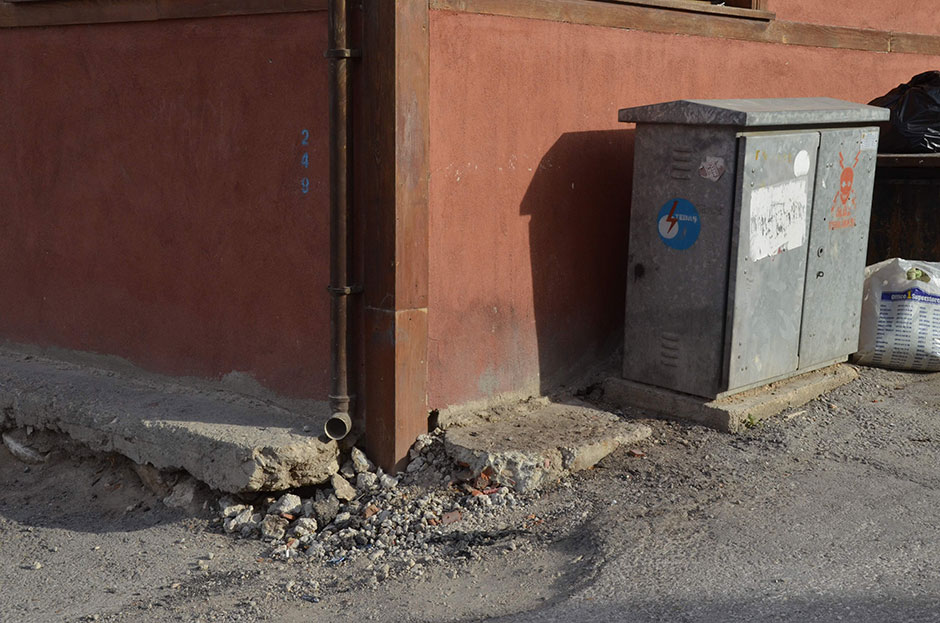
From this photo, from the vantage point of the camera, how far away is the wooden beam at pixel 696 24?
516 cm

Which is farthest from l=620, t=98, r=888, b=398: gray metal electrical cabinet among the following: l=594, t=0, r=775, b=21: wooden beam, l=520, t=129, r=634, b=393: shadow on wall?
l=594, t=0, r=775, b=21: wooden beam

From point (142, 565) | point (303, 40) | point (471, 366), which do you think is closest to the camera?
point (142, 565)

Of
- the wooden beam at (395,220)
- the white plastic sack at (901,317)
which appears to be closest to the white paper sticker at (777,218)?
the white plastic sack at (901,317)

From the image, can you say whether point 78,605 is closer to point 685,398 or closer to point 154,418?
point 154,418

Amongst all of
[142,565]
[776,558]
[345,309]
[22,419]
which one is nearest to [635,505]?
[776,558]

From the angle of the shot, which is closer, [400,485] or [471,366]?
[400,485]

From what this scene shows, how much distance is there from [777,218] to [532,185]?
129 centimetres

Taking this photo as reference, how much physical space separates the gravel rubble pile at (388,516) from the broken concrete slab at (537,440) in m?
0.07

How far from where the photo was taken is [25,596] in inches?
174

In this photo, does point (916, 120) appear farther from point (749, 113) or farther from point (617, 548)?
point (617, 548)

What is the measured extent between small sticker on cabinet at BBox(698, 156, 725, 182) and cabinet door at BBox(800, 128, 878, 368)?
78 cm

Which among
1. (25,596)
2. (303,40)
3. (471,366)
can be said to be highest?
(303,40)

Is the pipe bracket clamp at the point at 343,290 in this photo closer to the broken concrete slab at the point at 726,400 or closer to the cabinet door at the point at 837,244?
the broken concrete slab at the point at 726,400

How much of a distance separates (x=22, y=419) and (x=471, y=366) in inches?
104
